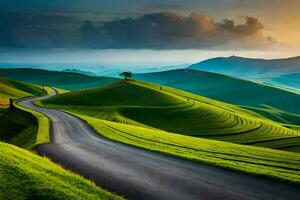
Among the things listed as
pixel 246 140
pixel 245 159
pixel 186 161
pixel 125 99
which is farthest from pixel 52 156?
pixel 125 99

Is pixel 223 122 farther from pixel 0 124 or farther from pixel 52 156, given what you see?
pixel 52 156

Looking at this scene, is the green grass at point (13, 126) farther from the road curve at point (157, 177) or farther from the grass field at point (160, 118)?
the road curve at point (157, 177)

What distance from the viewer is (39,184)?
21.6m

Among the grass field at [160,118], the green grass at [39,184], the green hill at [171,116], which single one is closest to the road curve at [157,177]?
the green grass at [39,184]

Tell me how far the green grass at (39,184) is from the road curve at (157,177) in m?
2.92

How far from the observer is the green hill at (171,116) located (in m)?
105

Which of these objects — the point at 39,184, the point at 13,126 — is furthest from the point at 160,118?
the point at 39,184

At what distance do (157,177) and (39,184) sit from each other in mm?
9740

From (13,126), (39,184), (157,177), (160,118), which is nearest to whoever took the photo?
(39,184)

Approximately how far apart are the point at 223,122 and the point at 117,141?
8089 cm

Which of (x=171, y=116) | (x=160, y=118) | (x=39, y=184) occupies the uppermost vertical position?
(x=39, y=184)

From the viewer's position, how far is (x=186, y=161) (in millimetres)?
33125

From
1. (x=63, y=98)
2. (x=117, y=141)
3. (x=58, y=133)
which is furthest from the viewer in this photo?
(x=63, y=98)

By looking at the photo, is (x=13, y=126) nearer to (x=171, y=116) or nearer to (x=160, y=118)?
(x=160, y=118)
